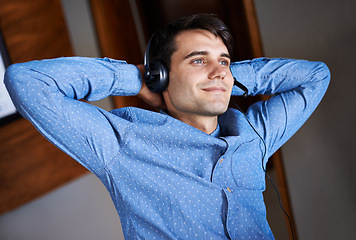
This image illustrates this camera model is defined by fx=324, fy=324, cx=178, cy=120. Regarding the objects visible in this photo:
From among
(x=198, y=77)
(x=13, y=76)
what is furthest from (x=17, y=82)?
(x=198, y=77)

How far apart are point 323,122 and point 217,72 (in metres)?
0.85

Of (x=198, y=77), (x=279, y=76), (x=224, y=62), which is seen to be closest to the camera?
(x=198, y=77)

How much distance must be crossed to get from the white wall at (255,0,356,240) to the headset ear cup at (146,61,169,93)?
0.82 metres

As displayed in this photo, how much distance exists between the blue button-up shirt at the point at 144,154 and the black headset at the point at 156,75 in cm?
4

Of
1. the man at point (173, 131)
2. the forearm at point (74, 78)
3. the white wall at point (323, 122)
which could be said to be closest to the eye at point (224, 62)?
the man at point (173, 131)

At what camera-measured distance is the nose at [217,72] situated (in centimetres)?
112

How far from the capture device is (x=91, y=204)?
7.13 feet

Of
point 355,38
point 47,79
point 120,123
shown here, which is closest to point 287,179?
point 355,38

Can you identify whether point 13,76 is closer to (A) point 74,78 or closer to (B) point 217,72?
(A) point 74,78

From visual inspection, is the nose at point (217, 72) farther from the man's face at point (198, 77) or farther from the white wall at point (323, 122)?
the white wall at point (323, 122)

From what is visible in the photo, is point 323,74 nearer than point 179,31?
No

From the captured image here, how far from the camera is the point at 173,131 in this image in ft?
3.56

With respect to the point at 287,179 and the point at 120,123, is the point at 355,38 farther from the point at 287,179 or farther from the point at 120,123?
the point at 120,123

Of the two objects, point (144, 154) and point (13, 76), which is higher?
point (13, 76)
